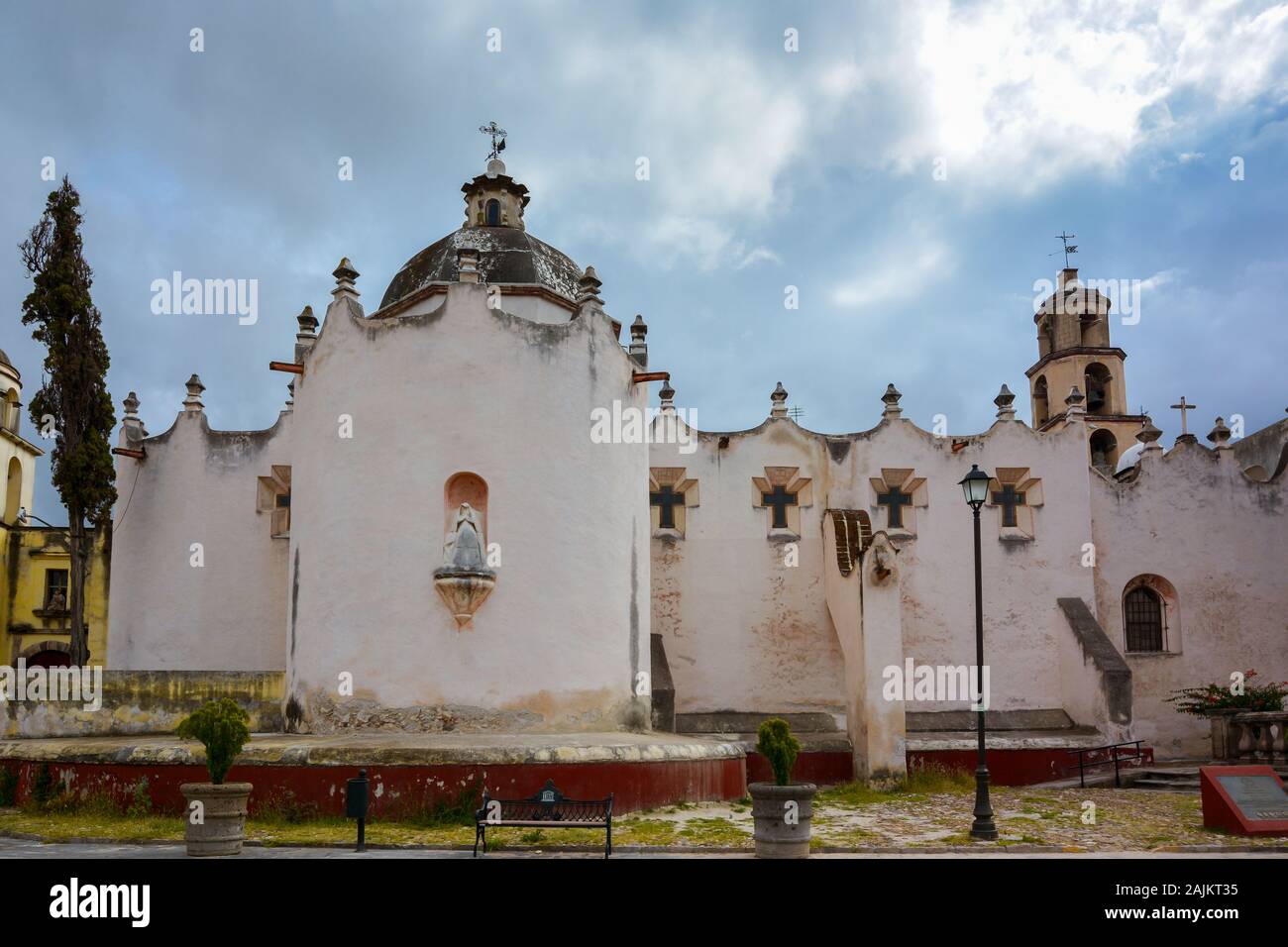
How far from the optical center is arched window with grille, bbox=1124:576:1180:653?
26359 millimetres

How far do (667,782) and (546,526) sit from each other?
4521 mm

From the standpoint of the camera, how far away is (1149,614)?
2658cm

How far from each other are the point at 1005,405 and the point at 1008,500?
2.23 meters

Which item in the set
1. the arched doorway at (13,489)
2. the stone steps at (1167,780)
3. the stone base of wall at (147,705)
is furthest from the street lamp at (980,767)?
the arched doorway at (13,489)

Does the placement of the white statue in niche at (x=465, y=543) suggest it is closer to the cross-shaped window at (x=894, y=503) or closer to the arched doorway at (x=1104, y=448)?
the cross-shaped window at (x=894, y=503)

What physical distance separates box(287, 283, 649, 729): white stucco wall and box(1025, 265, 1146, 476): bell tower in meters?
28.8

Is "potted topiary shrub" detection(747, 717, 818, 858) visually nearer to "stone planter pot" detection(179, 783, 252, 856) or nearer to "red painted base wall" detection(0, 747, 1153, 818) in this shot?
"red painted base wall" detection(0, 747, 1153, 818)

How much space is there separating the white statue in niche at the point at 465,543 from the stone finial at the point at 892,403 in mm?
11610

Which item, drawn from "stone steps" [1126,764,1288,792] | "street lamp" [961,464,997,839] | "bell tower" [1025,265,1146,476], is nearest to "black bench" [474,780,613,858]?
"street lamp" [961,464,997,839]

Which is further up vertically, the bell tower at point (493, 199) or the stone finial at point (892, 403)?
the bell tower at point (493, 199)

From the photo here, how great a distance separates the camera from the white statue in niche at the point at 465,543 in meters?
17.8
